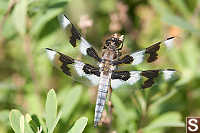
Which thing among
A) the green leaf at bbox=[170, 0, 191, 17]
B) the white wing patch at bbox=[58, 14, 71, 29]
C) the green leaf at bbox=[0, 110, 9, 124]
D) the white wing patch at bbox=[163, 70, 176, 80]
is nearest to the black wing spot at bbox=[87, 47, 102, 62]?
the white wing patch at bbox=[58, 14, 71, 29]

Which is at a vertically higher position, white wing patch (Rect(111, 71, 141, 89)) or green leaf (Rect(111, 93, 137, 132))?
white wing patch (Rect(111, 71, 141, 89))

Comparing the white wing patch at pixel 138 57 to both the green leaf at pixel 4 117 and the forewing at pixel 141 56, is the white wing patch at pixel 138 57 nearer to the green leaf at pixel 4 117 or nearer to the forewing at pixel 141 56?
the forewing at pixel 141 56

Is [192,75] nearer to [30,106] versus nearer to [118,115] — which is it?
[118,115]

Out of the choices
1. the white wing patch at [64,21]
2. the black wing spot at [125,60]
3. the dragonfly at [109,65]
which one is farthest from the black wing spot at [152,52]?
the white wing patch at [64,21]

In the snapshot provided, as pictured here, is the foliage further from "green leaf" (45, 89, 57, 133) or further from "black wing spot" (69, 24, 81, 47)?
"black wing spot" (69, 24, 81, 47)

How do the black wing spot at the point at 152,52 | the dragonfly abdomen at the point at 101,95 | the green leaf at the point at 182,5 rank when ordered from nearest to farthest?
the dragonfly abdomen at the point at 101,95, the black wing spot at the point at 152,52, the green leaf at the point at 182,5

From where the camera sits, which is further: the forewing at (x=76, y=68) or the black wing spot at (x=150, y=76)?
the forewing at (x=76, y=68)
